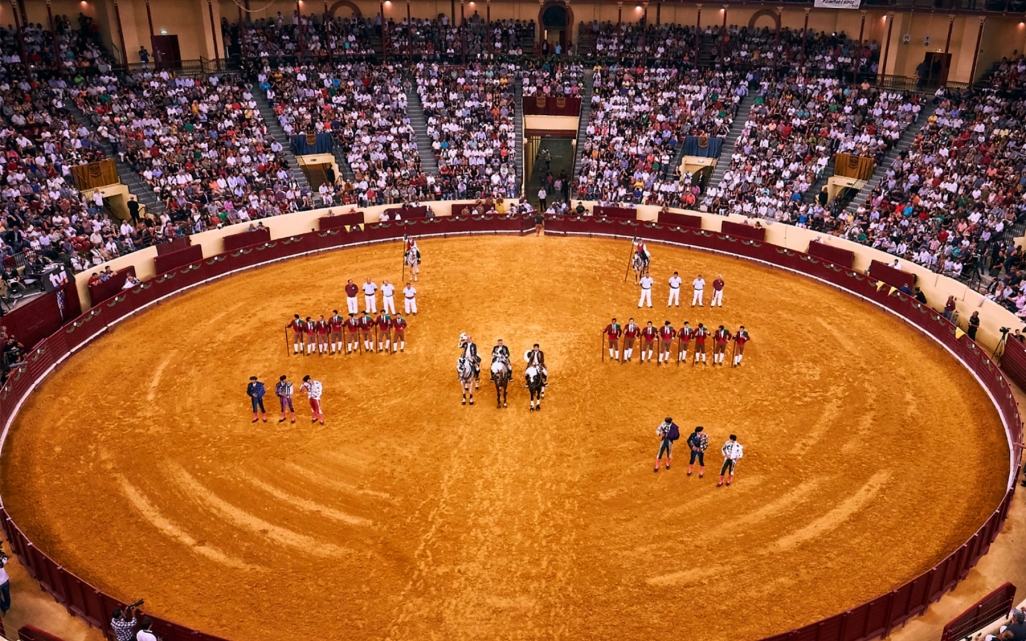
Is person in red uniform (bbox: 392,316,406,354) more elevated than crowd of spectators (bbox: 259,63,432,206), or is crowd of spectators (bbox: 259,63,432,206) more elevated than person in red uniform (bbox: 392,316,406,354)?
crowd of spectators (bbox: 259,63,432,206)

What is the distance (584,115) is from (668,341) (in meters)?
23.9

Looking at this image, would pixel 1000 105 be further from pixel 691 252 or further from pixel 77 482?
pixel 77 482

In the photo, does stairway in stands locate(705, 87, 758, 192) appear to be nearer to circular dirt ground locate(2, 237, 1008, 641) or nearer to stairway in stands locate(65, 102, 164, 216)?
circular dirt ground locate(2, 237, 1008, 641)

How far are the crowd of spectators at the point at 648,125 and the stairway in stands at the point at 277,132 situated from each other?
13.3 metres

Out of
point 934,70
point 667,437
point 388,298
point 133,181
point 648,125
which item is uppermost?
point 934,70

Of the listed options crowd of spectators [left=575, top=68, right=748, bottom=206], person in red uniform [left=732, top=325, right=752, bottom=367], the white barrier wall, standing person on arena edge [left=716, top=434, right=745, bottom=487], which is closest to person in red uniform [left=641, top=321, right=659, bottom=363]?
person in red uniform [left=732, top=325, right=752, bottom=367]

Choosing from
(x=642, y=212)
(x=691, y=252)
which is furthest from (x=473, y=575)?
(x=642, y=212)

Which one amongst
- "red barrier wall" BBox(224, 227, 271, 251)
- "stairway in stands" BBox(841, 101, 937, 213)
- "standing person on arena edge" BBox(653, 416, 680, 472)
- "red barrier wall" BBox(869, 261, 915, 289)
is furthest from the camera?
"stairway in stands" BBox(841, 101, 937, 213)

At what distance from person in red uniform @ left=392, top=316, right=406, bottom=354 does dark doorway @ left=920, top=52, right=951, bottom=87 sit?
31.9m

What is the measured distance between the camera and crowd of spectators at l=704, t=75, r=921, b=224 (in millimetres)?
37969

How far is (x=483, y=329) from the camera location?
2667cm

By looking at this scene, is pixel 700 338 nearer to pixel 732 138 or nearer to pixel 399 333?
pixel 399 333

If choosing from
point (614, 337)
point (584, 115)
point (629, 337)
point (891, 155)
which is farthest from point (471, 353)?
point (584, 115)

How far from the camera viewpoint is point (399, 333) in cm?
2494
